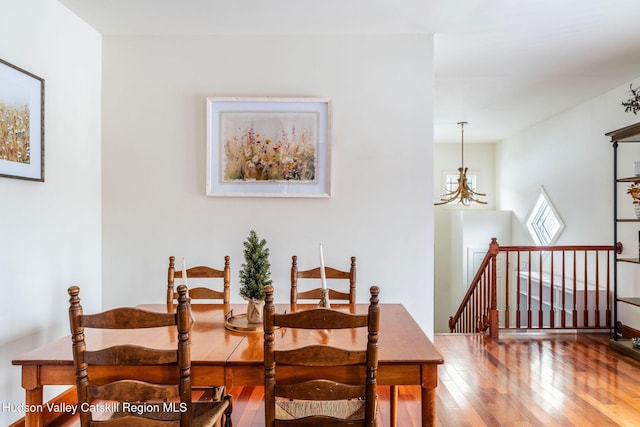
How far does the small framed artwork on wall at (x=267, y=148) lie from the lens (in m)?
3.12

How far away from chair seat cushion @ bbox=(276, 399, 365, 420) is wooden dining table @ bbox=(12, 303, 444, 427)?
23cm

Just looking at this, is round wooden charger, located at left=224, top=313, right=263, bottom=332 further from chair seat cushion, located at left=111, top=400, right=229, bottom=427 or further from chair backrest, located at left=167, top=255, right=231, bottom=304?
chair backrest, located at left=167, top=255, right=231, bottom=304

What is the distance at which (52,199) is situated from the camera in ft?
8.59

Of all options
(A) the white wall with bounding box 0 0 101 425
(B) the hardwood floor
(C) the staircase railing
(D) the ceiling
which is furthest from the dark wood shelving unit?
(A) the white wall with bounding box 0 0 101 425

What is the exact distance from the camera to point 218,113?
3.13 metres

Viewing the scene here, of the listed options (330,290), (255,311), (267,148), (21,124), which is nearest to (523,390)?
(330,290)

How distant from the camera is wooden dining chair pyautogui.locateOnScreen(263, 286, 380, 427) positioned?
1.43 m

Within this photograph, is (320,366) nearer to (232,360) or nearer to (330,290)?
(232,360)

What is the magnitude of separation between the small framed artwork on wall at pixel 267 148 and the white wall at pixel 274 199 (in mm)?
81

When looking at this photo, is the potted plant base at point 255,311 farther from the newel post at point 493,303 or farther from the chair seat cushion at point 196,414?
the newel post at point 493,303

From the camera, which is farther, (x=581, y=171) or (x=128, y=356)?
(x=581, y=171)

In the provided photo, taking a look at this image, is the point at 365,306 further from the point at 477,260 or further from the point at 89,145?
the point at 477,260

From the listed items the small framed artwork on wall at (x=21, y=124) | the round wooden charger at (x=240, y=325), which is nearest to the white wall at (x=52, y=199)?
the small framed artwork on wall at (x=21, y=124)

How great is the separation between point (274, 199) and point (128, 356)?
186 centimetres
